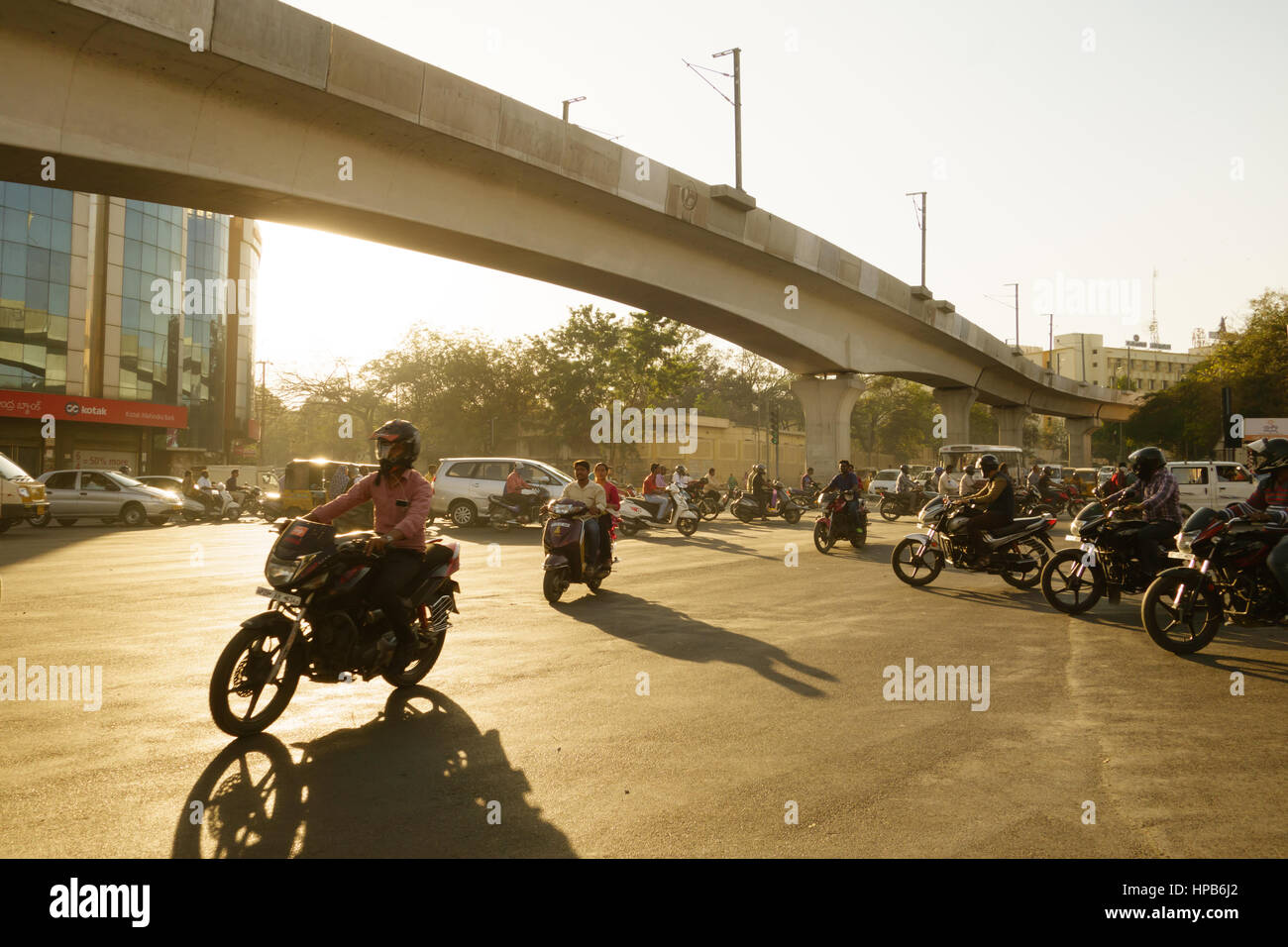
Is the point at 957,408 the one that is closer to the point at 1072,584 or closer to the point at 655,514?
the point at 655,514

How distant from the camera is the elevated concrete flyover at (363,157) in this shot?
12.0 metres

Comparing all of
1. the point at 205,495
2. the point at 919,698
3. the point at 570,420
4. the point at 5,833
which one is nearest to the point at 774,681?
the point at 919,698

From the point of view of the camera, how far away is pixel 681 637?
834cm

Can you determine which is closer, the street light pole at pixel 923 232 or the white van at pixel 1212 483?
the white van at pixel 1212 483

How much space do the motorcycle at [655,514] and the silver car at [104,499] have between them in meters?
14.1

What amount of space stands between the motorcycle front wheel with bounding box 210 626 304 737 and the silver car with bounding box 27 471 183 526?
23.5m

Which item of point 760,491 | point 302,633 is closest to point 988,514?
point 302,633

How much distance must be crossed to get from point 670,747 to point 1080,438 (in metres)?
67.9

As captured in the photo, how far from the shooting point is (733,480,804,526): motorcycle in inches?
1089

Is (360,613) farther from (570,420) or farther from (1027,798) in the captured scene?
(570,420)

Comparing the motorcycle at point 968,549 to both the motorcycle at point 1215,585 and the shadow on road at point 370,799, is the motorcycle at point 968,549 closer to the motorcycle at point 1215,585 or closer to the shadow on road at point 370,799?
the motorcycle at point 1215,585

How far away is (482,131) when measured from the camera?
53.5 feet

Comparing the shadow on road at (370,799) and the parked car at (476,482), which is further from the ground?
the parked car at (476,482)

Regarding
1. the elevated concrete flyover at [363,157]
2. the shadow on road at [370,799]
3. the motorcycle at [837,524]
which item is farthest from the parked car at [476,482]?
the shadow on road at [370,799]
